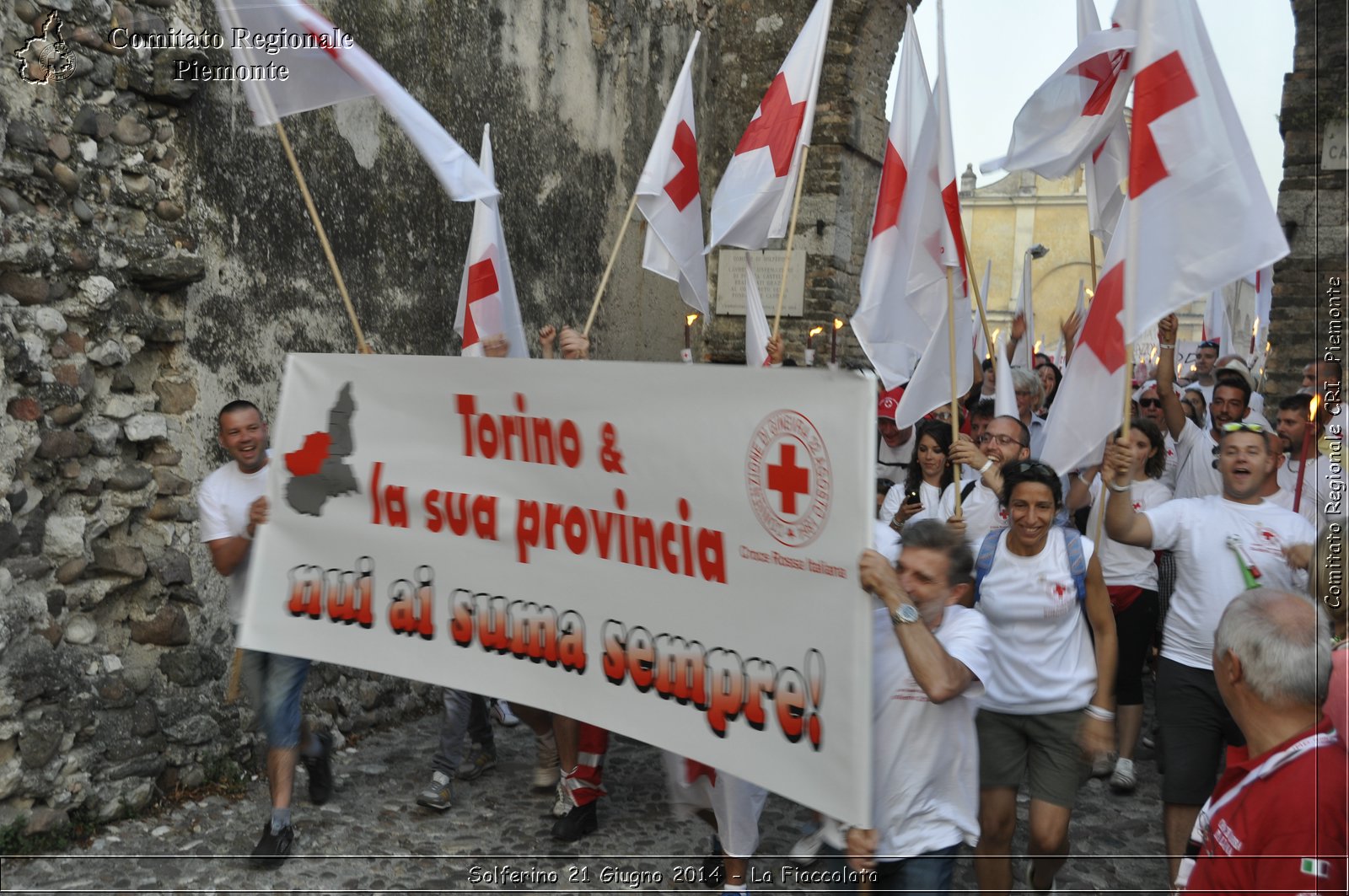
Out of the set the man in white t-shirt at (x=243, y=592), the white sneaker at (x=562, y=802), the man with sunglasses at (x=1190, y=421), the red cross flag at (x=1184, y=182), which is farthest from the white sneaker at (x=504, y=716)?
the red cross flag at (x=1184, y=182)

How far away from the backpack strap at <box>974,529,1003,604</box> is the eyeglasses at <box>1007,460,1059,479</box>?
251 mm

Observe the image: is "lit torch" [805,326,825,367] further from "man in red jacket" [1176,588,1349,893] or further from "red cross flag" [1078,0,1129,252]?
"man in red jacket" [1176,588,1349,893]

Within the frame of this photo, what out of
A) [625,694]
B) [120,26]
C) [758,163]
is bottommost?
[625,694]

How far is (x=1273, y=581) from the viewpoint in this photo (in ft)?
13.3

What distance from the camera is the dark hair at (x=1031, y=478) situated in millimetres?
3818

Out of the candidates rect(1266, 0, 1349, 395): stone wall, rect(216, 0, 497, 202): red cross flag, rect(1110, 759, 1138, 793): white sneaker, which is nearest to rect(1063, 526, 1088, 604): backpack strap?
rect(1110, 759, 1138, 793): white sneaker

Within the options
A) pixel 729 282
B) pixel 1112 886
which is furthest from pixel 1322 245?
pixel 1112 886

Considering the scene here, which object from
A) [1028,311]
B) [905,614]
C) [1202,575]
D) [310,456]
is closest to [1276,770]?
[905,614]

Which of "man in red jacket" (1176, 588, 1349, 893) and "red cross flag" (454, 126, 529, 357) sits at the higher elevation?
"red cross flag" (454, 126, 529, 357)

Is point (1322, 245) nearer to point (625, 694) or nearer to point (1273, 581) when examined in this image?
point (1273, 581)

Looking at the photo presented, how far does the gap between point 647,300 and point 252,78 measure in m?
4.85

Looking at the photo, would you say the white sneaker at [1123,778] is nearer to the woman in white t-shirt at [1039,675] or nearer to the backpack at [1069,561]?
the woman in white t-shirt at [1039,675]

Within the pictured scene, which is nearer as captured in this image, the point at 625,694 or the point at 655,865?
the point at 625,694

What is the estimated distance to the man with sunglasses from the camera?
5984mm
